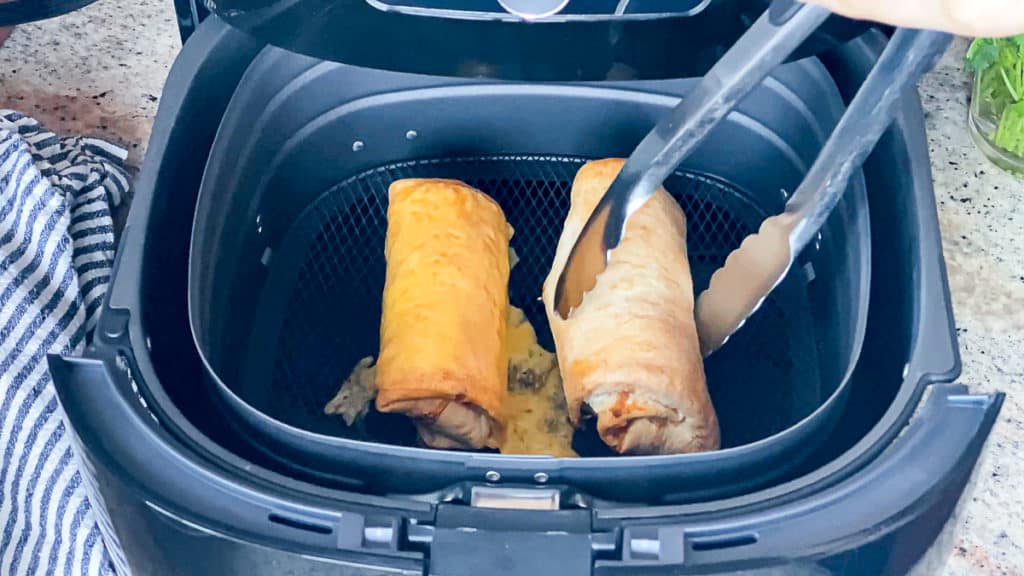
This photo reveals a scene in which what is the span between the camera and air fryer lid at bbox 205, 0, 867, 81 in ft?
1.80

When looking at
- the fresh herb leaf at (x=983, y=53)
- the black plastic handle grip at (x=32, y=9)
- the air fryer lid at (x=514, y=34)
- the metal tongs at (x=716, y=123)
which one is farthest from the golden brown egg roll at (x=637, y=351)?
the black plastic handle grip at (x=32, y=9)

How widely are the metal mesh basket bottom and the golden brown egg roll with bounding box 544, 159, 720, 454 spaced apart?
0.04 meters

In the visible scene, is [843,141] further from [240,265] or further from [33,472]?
[33,472]

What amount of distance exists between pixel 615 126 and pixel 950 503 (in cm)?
37

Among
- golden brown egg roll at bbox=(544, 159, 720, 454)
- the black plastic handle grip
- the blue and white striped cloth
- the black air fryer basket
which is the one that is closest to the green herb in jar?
the black air fryer basket

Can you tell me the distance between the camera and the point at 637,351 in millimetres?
618

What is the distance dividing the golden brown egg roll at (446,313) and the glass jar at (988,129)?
1.39 feet

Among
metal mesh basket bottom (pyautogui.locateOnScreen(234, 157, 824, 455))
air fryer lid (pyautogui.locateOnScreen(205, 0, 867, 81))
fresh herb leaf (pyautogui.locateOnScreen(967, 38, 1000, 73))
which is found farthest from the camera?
fresh herb leaf (pyautogui.locateOnScreen(967, 38, 1000, 73))

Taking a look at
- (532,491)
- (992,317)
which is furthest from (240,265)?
(992,317)

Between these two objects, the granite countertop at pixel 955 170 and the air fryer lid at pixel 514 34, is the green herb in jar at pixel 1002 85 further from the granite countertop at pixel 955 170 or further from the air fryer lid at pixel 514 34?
the air fryer lid at pixel 514 34

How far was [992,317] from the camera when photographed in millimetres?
759

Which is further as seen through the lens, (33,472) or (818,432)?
(33,472)

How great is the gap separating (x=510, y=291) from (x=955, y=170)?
0.40 meters

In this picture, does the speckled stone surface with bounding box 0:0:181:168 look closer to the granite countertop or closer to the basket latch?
the granite countertop
